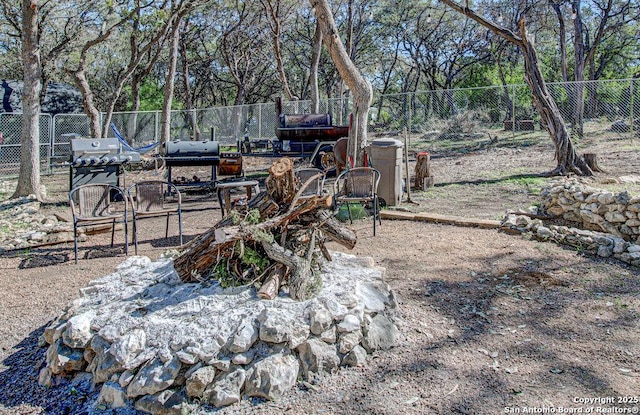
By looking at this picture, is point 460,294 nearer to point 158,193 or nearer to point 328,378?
point 328,378

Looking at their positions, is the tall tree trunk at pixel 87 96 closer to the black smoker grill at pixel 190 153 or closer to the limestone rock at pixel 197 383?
the black smoker grill at pixel 190 153

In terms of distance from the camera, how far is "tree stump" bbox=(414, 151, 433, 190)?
1044 cm

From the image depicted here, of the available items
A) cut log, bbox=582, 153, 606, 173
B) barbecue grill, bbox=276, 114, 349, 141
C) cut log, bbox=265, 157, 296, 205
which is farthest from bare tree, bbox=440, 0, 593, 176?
cut log, bbox=265, 157, 296, 205

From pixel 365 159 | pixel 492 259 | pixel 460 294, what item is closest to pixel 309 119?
pixel 365 159

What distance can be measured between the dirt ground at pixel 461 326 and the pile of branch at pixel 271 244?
880 millimetres

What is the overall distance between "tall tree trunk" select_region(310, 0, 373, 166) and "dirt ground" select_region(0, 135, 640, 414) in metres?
2.03

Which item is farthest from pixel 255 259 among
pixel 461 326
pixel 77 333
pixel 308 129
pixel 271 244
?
pixel 308 129

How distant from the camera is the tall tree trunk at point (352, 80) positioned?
911 centimetres

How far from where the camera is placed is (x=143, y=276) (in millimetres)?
4637

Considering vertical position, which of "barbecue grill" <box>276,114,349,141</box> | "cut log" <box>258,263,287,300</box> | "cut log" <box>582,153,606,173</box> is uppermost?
"barbecue grill" <box>276,114,349,141</box>

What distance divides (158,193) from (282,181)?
3.32 meters

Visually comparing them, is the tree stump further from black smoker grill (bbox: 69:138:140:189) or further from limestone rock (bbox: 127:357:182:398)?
limestone rock (bbox: 127:357:182:398)

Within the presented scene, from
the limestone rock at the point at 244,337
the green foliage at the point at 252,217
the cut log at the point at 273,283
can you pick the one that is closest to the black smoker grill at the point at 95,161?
the green foliage at the point at 252,217

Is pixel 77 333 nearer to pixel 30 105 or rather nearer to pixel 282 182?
pixel 282 182
